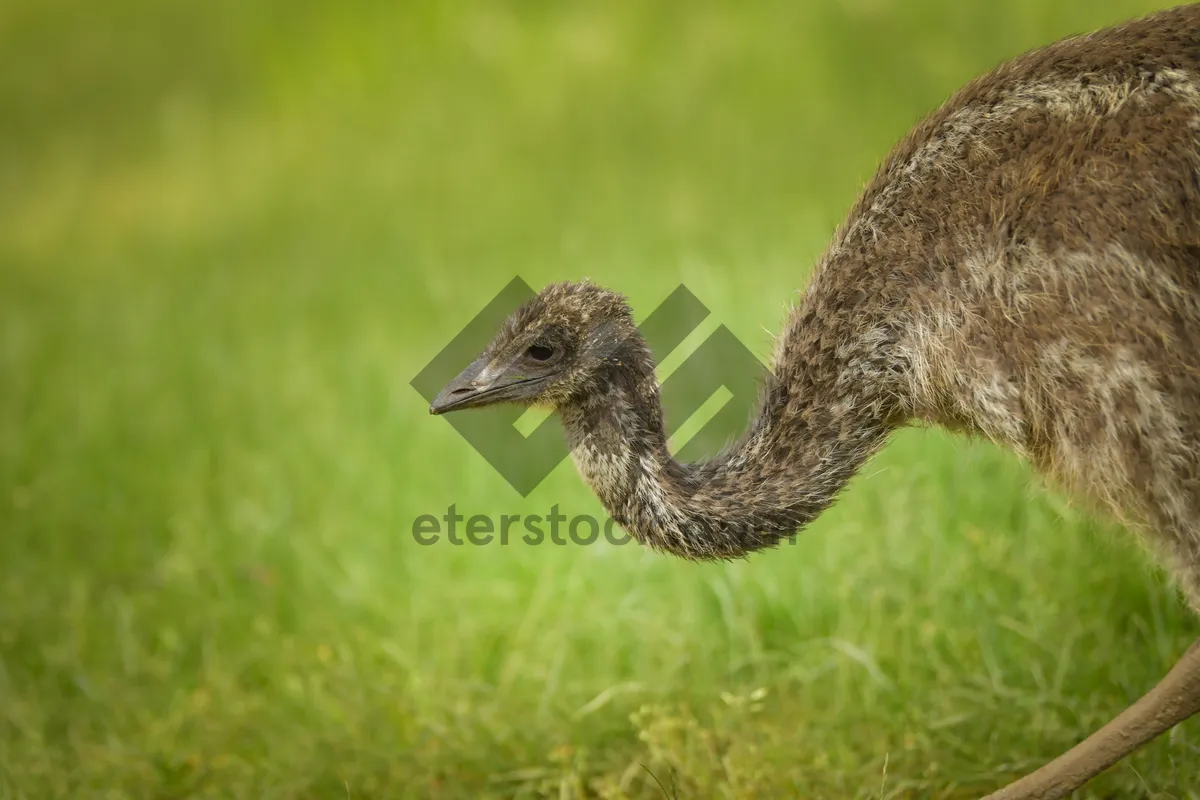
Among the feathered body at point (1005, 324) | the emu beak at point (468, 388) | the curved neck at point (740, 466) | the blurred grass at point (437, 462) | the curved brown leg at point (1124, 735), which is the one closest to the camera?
the feathered body at point (1005, 324)

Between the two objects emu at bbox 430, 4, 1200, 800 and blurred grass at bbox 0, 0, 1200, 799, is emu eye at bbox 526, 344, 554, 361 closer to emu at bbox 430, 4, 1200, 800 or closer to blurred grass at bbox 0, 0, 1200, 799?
emu at bbox 430, 4, 1200, 800

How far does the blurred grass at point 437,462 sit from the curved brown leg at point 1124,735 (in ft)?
1.88

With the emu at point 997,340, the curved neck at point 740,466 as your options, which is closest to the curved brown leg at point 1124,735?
the emu at point 997,340

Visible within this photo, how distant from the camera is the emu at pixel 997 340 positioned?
3506mm

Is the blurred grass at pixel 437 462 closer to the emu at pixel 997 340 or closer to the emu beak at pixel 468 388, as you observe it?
the emu at pixel 997 340

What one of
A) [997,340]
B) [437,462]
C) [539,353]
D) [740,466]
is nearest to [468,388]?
[539,353]

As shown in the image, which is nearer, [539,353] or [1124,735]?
[1124,735]

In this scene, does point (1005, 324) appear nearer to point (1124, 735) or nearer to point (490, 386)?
point (1124, 735)

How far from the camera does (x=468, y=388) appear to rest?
4.22 m

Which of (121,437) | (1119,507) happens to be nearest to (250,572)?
(121,437)

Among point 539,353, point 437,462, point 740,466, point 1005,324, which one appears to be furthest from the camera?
point 437,462

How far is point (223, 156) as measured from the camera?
10.9 m

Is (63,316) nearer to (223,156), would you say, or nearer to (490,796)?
(223,156)

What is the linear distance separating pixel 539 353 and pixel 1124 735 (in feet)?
6.85
